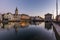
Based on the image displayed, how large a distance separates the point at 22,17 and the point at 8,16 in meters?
11.9

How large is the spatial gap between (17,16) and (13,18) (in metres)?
3.04

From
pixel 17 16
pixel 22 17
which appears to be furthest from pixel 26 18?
pixel 17 16

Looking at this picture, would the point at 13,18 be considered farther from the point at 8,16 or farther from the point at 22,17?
the point at 22,17

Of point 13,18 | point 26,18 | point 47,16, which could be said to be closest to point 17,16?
point 13,18

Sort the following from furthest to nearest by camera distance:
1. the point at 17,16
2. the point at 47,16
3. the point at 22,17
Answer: the point at 22,17 < the point at 47,16 < the point at 17,16

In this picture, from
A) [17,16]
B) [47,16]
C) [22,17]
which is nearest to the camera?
[17,16]

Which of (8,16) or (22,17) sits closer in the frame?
(8,16)

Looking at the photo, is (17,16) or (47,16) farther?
(47,16)

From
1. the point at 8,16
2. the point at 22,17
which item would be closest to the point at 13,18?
the point at 8,16

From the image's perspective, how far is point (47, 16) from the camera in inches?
2840

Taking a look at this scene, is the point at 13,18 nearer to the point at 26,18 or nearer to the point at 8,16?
the point at 8,16

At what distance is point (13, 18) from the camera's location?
69250 millimetres

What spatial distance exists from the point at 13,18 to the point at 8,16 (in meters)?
3.01

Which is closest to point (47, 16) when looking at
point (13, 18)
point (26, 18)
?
point (26, 18)
